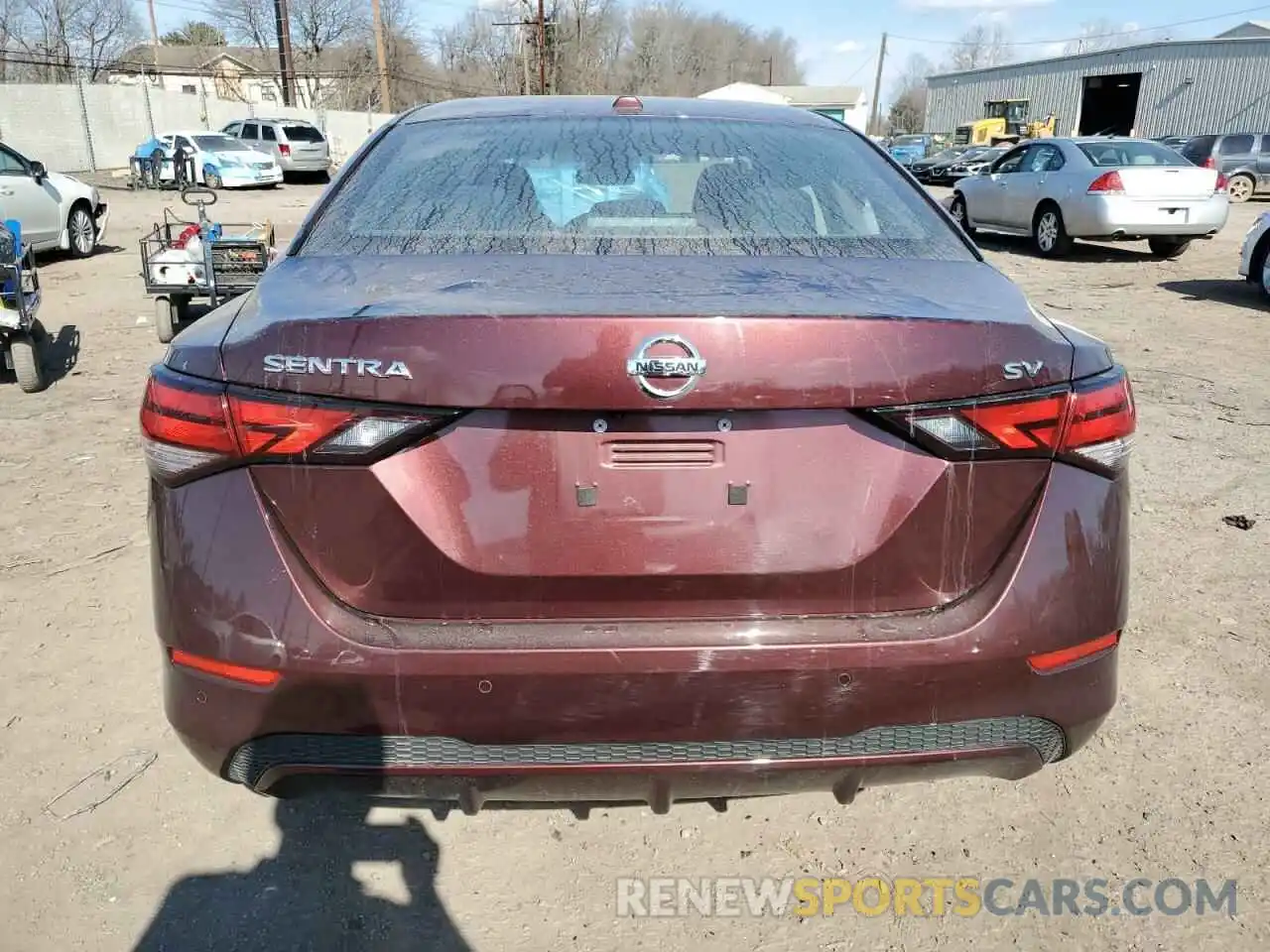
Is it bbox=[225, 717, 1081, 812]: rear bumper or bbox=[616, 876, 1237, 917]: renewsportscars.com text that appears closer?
bbox=[225, 717, 1081, 812]: rear bumper

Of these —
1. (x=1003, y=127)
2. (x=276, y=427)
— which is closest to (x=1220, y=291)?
(x=276, y=427)

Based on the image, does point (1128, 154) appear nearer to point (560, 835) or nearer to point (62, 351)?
point (62, 351)

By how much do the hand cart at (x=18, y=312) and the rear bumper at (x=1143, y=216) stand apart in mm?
12181

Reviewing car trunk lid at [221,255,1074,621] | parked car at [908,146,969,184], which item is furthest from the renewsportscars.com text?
parked car at [908,146,969,184]

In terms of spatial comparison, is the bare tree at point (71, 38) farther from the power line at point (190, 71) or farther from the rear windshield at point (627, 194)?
the rear windshield at point (627, 194)

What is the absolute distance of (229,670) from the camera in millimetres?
1776

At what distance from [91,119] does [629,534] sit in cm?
3762

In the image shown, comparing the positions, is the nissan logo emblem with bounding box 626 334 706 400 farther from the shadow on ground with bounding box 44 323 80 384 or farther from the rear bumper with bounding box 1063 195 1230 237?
the rear bumper with bounding box 1063 195 1230 237

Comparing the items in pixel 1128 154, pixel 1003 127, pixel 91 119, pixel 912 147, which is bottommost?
pixel 912 147

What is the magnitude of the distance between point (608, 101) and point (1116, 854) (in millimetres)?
2512

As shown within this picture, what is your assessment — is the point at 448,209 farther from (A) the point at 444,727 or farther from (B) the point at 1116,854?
(B) the point at 1116,854

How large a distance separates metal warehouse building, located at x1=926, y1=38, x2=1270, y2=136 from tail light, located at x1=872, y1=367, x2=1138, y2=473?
4960cm

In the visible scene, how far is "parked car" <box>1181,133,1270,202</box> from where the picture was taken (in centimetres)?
2423

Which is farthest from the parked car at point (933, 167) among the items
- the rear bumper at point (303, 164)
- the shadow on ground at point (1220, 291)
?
the shadow on ground at point (1220, 291)
